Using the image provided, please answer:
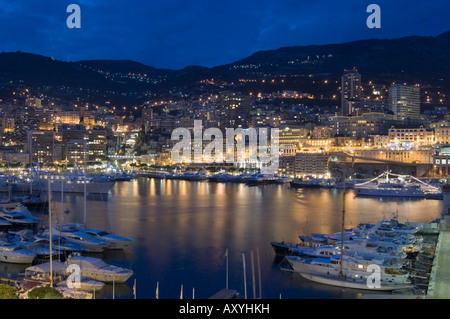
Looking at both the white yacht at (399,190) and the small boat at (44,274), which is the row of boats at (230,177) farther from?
the small boat at (44,274)

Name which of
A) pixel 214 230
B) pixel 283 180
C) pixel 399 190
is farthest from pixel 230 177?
pixel 214 230

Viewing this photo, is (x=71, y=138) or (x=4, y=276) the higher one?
(x=71, y=138)

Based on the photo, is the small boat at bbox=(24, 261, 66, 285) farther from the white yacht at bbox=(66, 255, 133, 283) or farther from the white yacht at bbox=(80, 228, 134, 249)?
the white yacht at bbox=(80, 228, 134, 249)

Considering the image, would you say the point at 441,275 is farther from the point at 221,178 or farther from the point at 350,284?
the point at 221,178

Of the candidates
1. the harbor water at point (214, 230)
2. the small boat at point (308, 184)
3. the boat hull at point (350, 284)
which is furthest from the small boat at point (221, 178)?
the boat hull at point (350, 284)

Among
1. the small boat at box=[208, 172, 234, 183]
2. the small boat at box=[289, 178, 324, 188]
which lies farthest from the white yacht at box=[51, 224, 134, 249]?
the small boat at box=[208, 172, 234, 183]
